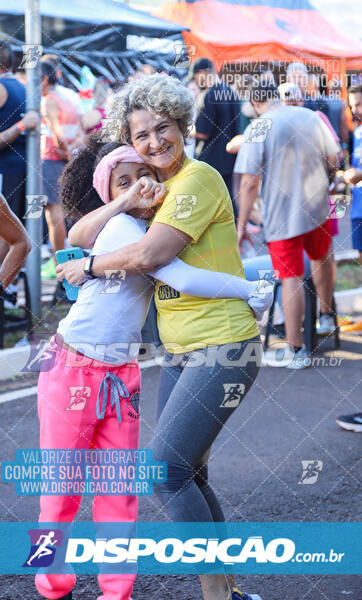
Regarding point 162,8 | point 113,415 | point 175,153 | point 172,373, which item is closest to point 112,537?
point 113,415

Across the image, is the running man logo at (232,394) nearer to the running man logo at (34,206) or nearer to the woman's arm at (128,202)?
the woman's arm at (128,202)

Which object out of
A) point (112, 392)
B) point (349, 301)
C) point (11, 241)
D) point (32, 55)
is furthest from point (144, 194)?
point (349, 301)

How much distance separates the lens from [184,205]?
7.98ft

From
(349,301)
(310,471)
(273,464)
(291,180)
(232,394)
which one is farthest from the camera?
(349,301)

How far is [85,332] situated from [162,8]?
44.7 feet

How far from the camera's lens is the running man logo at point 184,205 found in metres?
2.42

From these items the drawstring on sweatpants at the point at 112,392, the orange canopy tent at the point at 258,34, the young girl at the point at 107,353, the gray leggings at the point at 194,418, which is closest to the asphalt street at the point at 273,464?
the young girl at the point at 107,353

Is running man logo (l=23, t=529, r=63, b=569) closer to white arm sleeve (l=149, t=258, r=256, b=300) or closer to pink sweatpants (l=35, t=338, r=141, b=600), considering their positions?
pink sweatpants (l=35, t=338, r=141, b=600)

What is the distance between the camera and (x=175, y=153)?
260 centimetres

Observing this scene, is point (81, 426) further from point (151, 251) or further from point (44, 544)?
point (151, 251)

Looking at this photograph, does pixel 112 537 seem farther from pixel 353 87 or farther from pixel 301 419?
pixel 353 87

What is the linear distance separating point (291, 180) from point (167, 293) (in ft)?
12.0

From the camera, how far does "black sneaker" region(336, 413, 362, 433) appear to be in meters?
4.61

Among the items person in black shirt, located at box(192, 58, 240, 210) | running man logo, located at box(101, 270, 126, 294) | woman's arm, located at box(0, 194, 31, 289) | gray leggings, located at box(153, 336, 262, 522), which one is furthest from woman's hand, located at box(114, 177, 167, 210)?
person in black shirt, located at box(192, 58, 240, 210)
